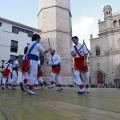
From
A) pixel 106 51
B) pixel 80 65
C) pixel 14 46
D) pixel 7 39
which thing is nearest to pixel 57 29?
pixel 14 46

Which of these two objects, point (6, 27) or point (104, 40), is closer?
point (6, 27)

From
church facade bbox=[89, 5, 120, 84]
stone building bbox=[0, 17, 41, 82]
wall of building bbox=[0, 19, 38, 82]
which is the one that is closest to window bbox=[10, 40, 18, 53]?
stone building bbox=[0, 17, 41, 82]

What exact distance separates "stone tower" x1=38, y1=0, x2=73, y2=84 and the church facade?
8357 millimetres

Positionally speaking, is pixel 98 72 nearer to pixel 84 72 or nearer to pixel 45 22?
pixel 45 22

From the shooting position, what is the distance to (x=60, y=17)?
1210 inches

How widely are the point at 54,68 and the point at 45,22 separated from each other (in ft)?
77.7

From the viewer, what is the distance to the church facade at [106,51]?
33.2 meters

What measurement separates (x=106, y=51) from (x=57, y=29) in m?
11.7

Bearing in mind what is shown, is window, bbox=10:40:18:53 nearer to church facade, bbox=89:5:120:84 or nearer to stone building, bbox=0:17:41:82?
stone building, bbox=0:17:41:82

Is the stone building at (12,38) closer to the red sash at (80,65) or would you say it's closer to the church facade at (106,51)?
the church facade at (106,51)

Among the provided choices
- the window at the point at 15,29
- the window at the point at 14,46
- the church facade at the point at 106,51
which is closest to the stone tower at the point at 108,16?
the church facade at the point at 106,51

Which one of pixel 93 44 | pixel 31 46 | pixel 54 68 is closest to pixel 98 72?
pixel 93 44

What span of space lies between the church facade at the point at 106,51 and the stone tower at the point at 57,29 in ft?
27.4

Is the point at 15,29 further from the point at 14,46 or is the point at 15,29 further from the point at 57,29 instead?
the point at 57,29
